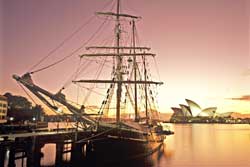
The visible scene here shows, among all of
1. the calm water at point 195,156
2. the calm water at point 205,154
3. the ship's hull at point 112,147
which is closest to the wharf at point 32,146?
the ship's hull at point 112,147

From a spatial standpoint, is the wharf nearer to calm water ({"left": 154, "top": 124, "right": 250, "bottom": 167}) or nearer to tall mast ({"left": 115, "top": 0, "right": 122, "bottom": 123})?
tall mast ({"left": 115, "top": 0, "right": 122, "bottom": 123})

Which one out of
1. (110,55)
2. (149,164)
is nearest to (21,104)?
(110,55)

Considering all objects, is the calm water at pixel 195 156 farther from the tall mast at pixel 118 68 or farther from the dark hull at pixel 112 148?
the tall mast at pixel 118 68

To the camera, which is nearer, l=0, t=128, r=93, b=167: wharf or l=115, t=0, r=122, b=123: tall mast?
l=0, t=128, r=93, b=167: wharf

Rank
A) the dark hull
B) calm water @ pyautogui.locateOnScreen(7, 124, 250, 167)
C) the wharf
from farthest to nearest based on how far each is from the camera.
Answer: calm water @ pyautogui.locateOnScreen(7, 124, 250, 167) < the dark hull < the wharf

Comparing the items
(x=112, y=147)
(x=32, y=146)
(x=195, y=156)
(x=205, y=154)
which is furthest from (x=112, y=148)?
(x=205, y=154)

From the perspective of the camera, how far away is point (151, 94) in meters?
25.8

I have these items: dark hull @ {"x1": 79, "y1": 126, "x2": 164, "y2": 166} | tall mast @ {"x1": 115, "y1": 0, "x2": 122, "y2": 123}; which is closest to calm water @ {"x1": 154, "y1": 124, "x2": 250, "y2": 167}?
dark hull @ {"x1": 79, "y1": 126, "x2": 164, "y2": 166}

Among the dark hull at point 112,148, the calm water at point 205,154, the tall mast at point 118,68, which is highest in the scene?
the tall mast at point 118,68

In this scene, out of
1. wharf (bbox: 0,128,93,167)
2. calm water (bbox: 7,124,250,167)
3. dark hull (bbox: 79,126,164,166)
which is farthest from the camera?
calm water (bbox: 7,124,250,167)

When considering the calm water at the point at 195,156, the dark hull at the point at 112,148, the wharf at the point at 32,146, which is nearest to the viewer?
the wharf at the point at 32,146

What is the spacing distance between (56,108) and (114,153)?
3.34 meters

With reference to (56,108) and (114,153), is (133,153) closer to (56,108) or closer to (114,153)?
(114,153)

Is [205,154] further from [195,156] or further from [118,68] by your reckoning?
[118,68]
